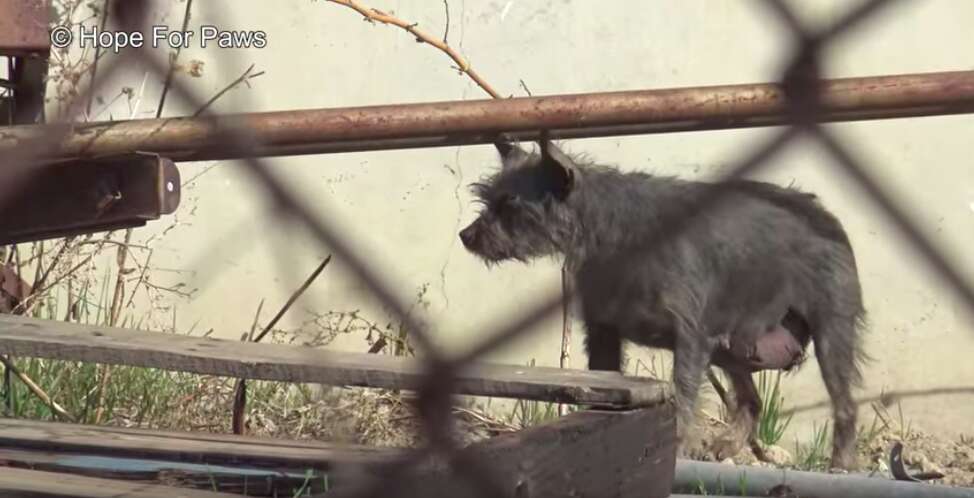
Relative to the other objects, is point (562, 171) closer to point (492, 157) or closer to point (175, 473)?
point (492, 157)

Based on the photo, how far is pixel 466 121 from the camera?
183 centimetres

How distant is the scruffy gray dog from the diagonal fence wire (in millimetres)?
3785

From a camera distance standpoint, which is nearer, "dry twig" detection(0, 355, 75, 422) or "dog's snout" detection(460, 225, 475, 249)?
"dry twig" detection(0, 355, 75, 422)

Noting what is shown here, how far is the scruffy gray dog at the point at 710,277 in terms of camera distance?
19.0ft

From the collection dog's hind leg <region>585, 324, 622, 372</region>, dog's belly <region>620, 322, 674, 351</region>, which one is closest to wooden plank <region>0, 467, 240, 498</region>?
dog's hind leg <region>585, 324, 622, 372</region>

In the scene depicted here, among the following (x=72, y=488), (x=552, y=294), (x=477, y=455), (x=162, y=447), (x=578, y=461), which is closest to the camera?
(x=552, y=294)

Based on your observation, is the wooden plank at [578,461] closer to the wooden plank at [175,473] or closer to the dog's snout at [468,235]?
the wooden plank at [175,473]

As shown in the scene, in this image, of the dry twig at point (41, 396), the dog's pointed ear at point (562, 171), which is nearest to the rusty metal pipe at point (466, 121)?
the dog's pointed ear at point (562, 171)

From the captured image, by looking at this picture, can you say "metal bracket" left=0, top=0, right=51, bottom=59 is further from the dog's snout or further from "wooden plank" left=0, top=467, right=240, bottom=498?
the dog's snout

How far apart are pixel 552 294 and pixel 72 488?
1609 mm

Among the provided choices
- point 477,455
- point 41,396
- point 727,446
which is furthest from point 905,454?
point 477,455

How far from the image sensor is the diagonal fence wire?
1336mm

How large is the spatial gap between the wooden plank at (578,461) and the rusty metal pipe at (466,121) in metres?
0.75

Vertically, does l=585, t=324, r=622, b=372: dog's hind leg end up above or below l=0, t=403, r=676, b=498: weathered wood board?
above
